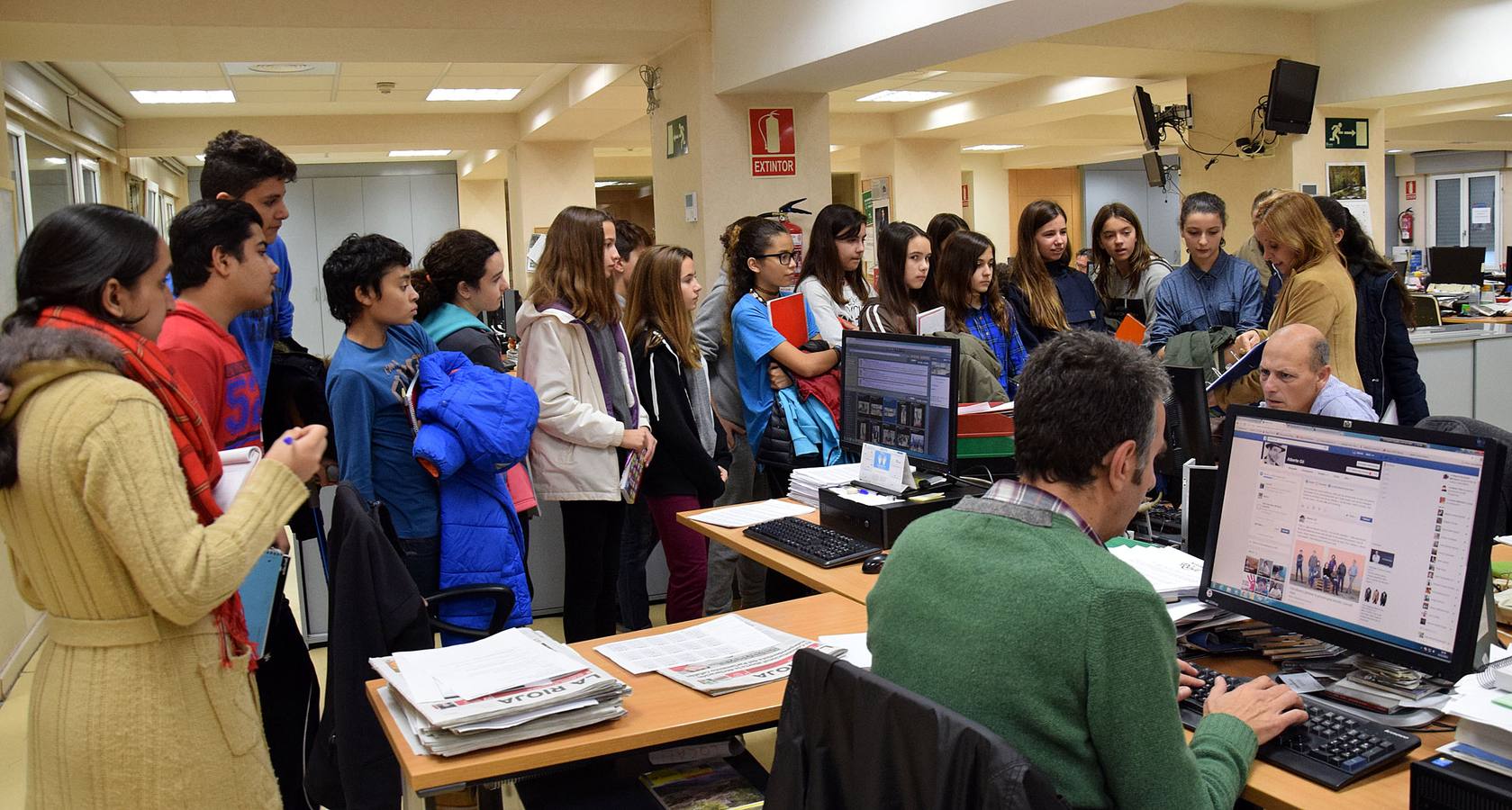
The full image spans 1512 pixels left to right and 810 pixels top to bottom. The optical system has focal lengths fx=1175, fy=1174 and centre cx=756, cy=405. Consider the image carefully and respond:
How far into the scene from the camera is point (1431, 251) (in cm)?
1214

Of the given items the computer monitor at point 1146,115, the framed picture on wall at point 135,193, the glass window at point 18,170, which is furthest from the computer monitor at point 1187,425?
the framed picture on wall at point 135,193

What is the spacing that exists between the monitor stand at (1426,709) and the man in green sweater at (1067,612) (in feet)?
0.73

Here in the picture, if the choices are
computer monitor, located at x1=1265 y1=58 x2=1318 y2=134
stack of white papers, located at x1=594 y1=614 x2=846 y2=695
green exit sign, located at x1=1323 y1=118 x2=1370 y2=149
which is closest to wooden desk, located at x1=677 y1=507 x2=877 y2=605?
stack of white papers, located at x1=594 y1=614 x2=846 y2=695

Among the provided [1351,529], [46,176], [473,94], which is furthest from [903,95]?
[1351,529]

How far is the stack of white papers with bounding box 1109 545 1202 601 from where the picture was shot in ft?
7.15

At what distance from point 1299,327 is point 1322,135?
6240 millimetres

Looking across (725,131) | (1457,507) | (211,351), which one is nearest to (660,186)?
(725,131)

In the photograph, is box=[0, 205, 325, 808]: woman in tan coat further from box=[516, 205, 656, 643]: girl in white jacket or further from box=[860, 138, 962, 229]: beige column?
box=[860, 138, 962, 229]: beige column

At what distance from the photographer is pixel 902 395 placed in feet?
9.82

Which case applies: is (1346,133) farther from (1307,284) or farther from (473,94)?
(473,94)

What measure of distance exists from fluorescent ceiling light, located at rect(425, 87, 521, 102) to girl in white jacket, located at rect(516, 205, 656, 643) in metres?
6.43

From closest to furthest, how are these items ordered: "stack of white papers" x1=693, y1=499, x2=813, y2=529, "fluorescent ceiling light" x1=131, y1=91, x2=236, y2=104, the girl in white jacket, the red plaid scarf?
1. the red plaid scarf
2. "stack of white papers" x1=693, y1=499, x2=813, y2=529
3. the girl in white jacket
4. "fluorescent ceiling light" x1=131, y1=91, x2=236, y2=104

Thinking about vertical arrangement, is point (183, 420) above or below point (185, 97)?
below

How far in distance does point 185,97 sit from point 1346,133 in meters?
8.78
